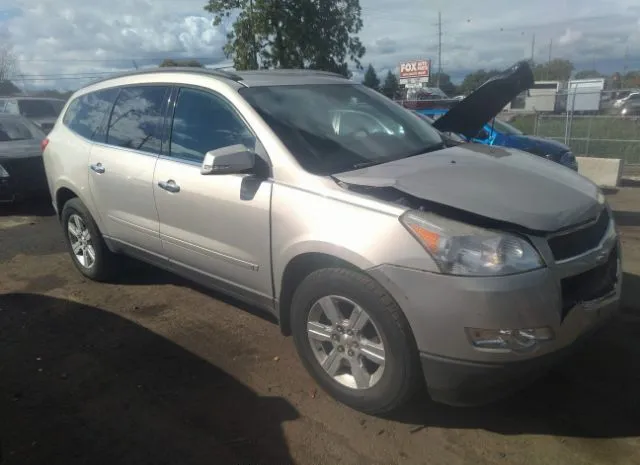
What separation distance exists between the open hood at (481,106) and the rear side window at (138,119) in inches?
94.1

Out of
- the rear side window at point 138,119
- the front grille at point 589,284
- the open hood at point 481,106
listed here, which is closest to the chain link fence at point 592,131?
the open hood at point 481,106

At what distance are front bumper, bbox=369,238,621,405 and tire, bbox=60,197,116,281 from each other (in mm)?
3204

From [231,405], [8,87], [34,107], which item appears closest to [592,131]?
[231,405]

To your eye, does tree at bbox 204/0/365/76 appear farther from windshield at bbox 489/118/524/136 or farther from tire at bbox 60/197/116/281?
tire at bbox 60/197/116/281

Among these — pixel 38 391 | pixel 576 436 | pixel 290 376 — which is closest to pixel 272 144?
pixel 290 376

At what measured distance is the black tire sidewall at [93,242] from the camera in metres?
5.01

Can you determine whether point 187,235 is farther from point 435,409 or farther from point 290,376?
point 435,409

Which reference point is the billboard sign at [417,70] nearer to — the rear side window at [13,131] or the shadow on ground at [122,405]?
the rear side window at [13,131]

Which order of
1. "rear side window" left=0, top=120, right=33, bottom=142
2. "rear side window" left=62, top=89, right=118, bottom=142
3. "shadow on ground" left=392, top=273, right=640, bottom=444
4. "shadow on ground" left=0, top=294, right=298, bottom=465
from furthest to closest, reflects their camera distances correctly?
"rear side window" left=0, top=120, right=33, bottom=142
"rear side window" left=62, top=89, right=118, bottom=142
"shadow on ground" left=392, top=273, right=640, bottom=444
"shadow on ground" left=0, top=294, right=298, bottom=465

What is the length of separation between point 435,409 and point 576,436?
727 mm

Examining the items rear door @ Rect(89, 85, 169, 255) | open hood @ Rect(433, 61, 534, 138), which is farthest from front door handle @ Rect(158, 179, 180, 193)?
open hood @ Rect(433, 61, 534, 138)

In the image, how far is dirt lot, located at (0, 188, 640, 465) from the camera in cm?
281

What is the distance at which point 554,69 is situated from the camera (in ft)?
232

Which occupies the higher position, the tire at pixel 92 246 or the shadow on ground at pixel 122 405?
the tire at pixel 92 246
